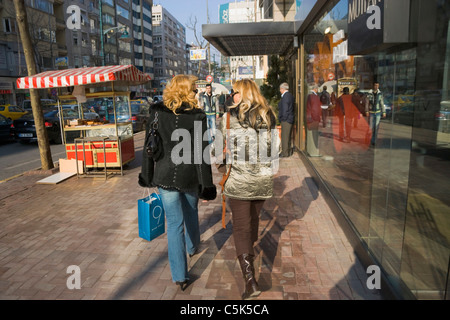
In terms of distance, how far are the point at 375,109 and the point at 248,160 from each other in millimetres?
1630

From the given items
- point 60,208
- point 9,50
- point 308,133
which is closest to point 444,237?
point 60,208

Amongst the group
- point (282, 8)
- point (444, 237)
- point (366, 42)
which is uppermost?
point (282, 8)

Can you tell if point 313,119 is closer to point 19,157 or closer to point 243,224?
point 243,224

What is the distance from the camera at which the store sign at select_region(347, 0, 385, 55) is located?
3029 millimetres

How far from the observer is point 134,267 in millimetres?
3871

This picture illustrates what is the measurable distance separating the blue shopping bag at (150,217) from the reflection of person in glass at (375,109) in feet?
8.04

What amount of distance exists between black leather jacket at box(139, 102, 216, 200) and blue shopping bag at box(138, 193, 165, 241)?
0.51m

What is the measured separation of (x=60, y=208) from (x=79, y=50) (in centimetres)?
4665

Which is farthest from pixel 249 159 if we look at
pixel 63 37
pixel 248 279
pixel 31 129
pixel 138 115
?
pixel 63 37

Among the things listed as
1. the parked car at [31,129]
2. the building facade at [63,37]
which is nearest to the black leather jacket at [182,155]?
the parked car at [31,129]

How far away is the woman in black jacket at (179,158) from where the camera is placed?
3.26 metres

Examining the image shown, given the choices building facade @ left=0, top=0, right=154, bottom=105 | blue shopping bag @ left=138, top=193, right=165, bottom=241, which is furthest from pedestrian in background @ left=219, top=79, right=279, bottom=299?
building facade @ left=0, top=0, right=154, bottom=105

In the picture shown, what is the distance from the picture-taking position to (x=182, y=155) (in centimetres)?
331
